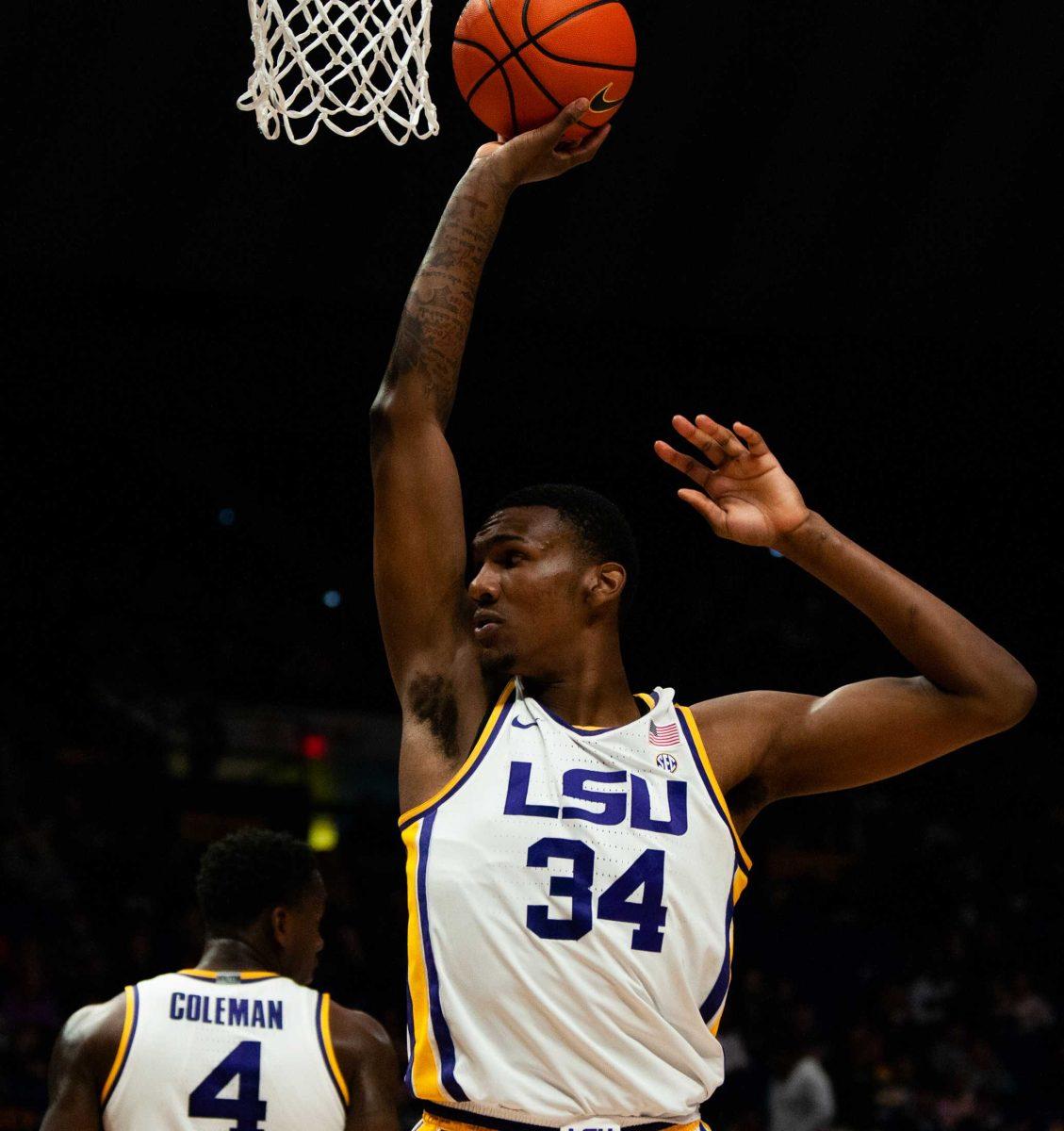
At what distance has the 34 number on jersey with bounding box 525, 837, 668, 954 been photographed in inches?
94.5

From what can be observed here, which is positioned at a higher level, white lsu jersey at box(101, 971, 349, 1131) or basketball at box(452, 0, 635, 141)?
basketball at box(452, 0, 635, 141)

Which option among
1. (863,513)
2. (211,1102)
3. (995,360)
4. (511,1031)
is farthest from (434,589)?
(863,513)

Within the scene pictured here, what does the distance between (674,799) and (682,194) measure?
18.7 feet

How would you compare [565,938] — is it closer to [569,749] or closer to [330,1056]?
[569,749]

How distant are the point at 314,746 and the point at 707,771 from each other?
10.9 metres

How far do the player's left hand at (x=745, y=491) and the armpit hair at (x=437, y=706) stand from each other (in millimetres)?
514

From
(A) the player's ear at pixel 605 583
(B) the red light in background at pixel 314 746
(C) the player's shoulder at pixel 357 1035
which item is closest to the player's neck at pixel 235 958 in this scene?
(C) the player's shoulder at pixel 357 1035

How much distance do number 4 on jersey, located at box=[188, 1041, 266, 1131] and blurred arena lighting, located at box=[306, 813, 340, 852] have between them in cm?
818

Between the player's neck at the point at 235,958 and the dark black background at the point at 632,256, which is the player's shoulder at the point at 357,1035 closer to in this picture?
the player's neck at the point at 235,958

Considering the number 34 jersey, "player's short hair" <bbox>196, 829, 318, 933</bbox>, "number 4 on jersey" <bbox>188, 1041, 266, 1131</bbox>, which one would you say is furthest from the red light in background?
the number 34 jersey

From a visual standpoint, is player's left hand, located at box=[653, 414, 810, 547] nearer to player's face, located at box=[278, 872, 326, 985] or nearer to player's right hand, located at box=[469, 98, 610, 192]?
player's right hand, located at box=[469, 98, 610, 192]

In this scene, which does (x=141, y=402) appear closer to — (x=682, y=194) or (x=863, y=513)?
(x=682, y=194)

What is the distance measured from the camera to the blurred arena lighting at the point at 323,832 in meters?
11.8

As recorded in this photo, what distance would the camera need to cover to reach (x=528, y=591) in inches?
107
